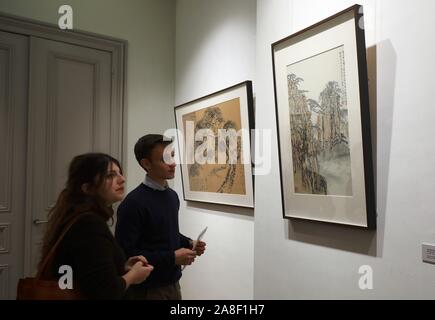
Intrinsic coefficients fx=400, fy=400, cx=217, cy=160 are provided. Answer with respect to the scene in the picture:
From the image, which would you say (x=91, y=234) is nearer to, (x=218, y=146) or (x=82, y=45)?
(x=218, y=146)

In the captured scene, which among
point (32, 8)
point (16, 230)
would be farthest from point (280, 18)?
point (16, 230)

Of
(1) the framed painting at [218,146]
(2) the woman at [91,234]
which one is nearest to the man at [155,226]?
(2) the woman at [91,234]

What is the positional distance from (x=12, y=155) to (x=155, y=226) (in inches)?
52.5

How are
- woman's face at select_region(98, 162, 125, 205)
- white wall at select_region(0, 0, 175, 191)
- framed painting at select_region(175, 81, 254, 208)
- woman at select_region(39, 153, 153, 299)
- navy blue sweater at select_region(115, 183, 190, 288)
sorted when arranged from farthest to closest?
1. white wall at select_region(0, 0, 175, 191)
2. framed painting at select_region(175, 81, 254, 208)
3. navy blue sweater at select_region(115, 183, 190, 288)
4. woman's face at select_region(98, 162, 125, 205)
5. woman at select_region(39, 153, 153, 299)

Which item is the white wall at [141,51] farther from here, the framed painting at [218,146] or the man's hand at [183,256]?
the man's hand at [183,256]

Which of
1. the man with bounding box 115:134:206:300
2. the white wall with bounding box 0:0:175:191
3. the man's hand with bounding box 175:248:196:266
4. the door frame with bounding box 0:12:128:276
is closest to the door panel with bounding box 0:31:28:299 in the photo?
the door frame with bounding box 0:12:128:276

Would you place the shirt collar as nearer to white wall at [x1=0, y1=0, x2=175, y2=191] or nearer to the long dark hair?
the long dark hair

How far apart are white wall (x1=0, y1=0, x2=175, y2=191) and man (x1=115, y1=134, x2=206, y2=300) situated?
1153mm

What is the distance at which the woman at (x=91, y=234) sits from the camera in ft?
3.65

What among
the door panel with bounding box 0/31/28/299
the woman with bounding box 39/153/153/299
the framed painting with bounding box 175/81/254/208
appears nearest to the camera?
the woman with bounding box 39/153/153/299

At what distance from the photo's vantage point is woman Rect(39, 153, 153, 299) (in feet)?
3.65

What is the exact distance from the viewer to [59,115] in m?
2.64

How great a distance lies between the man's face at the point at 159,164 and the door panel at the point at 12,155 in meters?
1.17

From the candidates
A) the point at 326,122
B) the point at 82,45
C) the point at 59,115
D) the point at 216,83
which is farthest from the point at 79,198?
the point at 82,45
